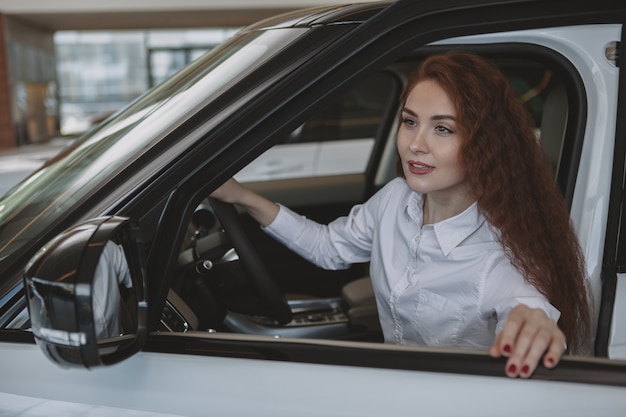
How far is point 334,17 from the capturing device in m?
1.27

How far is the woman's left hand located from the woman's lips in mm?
367

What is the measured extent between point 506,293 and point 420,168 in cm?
28

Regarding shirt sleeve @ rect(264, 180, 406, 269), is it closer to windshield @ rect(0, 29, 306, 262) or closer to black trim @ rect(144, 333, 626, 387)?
windshield @ rect(0, 29, 306, 262)

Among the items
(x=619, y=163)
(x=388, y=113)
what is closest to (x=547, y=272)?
(x=619, y=163)

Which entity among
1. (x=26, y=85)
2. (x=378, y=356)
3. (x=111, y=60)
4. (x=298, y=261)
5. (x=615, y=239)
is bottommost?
(x=298, y=261)

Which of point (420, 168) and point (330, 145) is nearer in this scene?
point (420, 168)

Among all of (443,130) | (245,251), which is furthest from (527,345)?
(245,251)

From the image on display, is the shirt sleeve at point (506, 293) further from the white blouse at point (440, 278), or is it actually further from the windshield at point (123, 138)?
the windshield at point (123, 138)

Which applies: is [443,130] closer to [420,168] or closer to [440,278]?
[420,168]

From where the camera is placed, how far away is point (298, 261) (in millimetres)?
2646

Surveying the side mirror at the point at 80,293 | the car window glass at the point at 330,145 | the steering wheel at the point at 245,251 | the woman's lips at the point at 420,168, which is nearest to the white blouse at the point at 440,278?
the woman's lips at the point at 420,168

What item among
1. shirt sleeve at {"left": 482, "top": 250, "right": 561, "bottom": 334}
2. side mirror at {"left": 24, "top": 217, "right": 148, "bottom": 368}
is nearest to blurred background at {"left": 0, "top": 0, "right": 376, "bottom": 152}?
shirt sleeve at {"left": 482, "top": 250, "right": 561, "bottom": 334}

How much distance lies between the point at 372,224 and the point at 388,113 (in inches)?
62.7

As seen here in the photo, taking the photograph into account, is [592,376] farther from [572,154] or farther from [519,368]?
[572,154]
